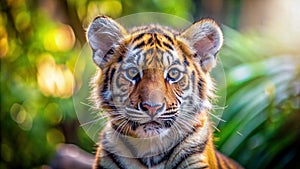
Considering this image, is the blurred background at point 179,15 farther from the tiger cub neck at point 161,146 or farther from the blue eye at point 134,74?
the blue eye at point 134,74

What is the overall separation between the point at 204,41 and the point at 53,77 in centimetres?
128

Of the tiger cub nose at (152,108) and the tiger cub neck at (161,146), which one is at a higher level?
the tiger cub nose at (152,108)

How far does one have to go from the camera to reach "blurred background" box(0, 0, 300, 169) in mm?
1649

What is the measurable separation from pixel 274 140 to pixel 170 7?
0.48 meters

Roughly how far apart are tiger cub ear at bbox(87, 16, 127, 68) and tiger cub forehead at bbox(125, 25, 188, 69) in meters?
0.02

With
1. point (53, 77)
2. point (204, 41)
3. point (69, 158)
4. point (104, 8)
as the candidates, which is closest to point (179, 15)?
point (204, 41)

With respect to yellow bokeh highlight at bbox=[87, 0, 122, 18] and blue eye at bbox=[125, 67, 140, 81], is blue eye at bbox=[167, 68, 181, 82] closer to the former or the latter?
blue eye at bbox=[125, 67, 140, 81]

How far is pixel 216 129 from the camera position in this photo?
1.30 metres

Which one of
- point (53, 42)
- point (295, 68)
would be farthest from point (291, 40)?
point (53, 42)

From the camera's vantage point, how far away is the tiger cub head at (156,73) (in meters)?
1.15

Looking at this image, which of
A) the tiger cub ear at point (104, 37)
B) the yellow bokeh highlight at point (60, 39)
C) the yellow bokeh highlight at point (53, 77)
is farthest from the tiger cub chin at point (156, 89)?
the yellow bokeh highlight at point (53, 77)

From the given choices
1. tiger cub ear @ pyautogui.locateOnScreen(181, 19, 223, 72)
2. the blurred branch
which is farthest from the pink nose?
the blurred branch

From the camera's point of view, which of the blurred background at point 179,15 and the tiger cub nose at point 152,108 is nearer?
the tiger cub nose at point 152,108

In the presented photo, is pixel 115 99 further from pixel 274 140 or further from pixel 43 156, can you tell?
pixel 43 156
